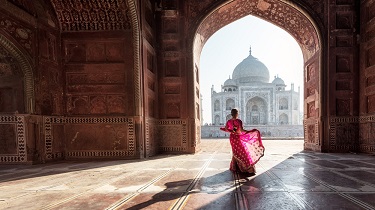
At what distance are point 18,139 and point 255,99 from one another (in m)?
32.4

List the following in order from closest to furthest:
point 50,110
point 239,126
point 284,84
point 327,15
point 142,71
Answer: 1. point 239,126
2. point 50,110
3. point 142,71
4. point 327,15
5. point 284,84

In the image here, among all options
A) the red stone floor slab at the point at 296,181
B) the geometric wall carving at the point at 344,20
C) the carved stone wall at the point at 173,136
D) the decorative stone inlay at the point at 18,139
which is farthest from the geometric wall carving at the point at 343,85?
the decorative stone inlay at the point at 18,139

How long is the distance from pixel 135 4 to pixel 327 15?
20.2ft

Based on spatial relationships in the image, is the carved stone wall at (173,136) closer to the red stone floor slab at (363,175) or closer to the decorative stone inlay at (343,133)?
the red stone floor slab at (363,175)

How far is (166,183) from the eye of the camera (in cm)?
322

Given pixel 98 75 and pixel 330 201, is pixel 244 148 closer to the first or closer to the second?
pixel 330 201

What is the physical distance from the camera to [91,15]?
6004mm

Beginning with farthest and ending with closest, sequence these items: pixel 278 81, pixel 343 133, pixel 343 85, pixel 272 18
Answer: pixel 278 81, pixel 272 18, pixel 343 85, pixel 343 133

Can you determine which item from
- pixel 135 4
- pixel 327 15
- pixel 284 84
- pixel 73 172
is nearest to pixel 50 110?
pixel 73 172

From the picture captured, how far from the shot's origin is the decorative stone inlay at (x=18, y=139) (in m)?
5.10

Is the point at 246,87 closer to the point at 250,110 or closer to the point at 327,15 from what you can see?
the point at 250,110

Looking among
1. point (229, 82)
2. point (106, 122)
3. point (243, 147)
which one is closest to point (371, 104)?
point (243, 147)

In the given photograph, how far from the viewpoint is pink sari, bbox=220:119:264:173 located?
372 centimetres

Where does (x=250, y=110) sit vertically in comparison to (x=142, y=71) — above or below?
below
